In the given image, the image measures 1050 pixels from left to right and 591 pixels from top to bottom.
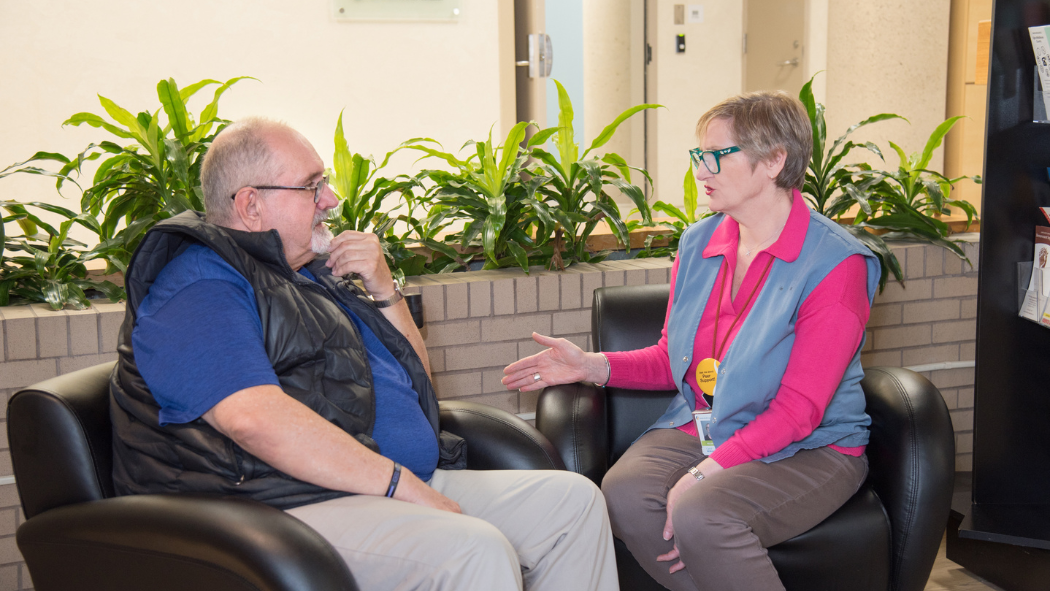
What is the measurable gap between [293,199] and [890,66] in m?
4.87

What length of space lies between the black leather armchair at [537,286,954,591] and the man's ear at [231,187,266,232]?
765mm

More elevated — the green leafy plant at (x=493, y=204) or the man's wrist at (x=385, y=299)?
the green leafy plant at (x=493, y=204)

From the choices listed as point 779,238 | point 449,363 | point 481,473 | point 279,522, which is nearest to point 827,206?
point 779,238

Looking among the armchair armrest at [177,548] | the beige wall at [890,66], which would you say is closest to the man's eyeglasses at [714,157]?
the armchair armrest at [177,548]

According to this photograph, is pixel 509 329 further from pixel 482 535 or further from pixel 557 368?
pixel 482 535

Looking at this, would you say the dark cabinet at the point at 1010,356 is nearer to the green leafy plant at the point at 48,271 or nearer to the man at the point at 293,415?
the man at the point at 293,415

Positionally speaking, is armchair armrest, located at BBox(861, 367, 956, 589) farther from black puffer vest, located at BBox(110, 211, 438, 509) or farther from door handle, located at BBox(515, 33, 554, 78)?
door handle, located at BBox(515, 33, 554, 78)

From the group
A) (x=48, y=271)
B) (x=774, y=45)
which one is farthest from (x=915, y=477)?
(x=774, y=45)

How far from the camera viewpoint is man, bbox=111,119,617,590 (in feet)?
4.34

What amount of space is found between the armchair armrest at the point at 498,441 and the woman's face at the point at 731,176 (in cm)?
65

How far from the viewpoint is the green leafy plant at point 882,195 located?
264cm

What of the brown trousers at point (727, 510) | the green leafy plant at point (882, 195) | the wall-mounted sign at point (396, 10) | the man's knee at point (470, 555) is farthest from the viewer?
the wall-mounted sign at point (396, 10)

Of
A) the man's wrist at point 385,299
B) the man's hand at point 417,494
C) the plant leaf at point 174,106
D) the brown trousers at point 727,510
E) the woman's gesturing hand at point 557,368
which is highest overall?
the plant leaf at point 174,106

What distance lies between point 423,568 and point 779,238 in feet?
3.37
